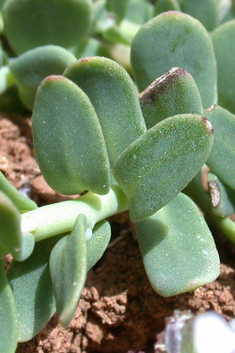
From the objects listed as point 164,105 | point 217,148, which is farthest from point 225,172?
point 164,105

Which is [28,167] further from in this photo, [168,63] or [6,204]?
[6,204]

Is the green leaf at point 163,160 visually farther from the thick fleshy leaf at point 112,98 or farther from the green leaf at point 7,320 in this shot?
the green leaf at point 7,320

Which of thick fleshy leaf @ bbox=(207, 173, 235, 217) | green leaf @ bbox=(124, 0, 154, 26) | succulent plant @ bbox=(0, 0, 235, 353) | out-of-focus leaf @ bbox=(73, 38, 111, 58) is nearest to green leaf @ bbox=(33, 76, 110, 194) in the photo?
succulent plant @ bbox=(0, 0, 235, 353)

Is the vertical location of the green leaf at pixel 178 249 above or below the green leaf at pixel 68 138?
below

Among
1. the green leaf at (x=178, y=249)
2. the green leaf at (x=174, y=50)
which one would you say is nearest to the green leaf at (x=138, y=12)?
the green leaf at (x=174, y=50)

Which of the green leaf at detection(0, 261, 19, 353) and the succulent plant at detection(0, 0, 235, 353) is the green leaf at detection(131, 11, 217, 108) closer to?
the succulent plant at detection(0, 0, 235, 353)

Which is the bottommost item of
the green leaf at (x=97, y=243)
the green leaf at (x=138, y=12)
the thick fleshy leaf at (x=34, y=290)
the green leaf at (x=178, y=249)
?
the thick fleshy leaf at (x=34, y=290)
